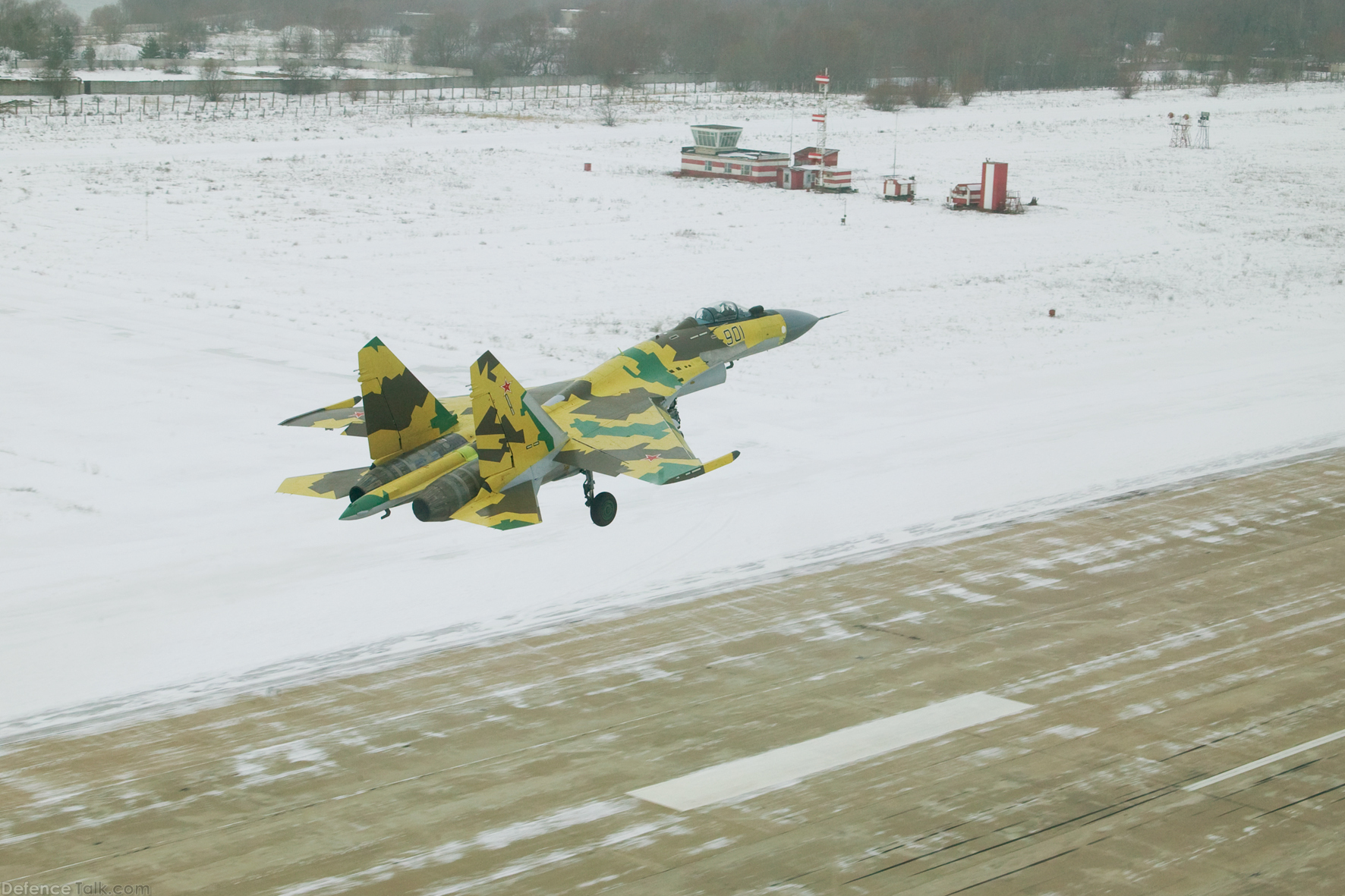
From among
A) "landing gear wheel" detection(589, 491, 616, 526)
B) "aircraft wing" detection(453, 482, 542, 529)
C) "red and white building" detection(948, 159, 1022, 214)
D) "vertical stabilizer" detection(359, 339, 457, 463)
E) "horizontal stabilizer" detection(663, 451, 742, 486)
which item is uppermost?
"red and white building" detection(948, 159, 1022, 214)

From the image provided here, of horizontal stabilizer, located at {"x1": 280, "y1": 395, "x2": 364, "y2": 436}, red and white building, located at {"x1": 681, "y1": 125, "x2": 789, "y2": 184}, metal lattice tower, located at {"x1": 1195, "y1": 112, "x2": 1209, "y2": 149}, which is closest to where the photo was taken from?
horizontal stabilizer, located at {"x1": 280, "y1": 395, "x2": 364, "y2": 436}

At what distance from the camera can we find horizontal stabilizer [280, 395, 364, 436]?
2628cm

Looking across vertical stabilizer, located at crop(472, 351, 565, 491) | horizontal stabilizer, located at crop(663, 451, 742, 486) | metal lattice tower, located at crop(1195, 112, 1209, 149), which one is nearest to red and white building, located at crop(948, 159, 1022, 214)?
metal lattice tower, located at crop(1195, 112, 1209, 149)

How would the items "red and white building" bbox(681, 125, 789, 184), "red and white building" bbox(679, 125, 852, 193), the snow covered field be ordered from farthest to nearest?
1. "red and white building" bbox(681, 125, 789, 184)
2. "red and white building" bbox(679, 125, 852, 193)
3. the snow covered field

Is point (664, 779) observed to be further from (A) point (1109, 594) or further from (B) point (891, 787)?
(A) point (1109, 594)

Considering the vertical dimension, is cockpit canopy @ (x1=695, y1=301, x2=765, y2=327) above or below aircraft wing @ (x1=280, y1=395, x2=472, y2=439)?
above

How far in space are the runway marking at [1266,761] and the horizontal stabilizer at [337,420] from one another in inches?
652

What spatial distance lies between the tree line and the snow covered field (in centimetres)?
6412

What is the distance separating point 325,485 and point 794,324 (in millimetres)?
13121

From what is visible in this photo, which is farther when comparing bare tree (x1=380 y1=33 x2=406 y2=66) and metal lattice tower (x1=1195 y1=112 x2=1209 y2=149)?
bare tree (x1=380 y1=33 x2=406 y2=66)

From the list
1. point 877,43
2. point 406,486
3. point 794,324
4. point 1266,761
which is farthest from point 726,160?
point 877,43

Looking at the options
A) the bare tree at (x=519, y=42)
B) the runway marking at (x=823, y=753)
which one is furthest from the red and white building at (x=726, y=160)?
the bare tree at (x=519, y=42)

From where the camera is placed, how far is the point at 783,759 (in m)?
18.1

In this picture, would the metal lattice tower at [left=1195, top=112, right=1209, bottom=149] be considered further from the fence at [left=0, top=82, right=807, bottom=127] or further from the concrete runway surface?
the concrete runway surface
